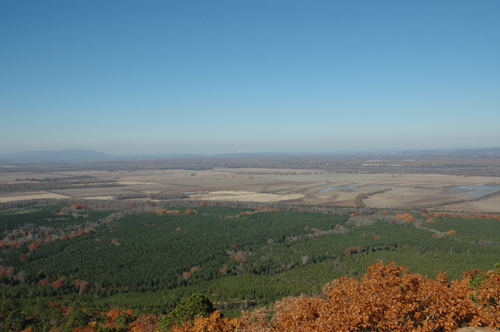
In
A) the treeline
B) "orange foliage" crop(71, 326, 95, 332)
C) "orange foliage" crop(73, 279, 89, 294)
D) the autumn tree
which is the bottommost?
"orange foliage" crop(73, 279, 89, 294)

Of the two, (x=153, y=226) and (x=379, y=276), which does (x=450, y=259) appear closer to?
(x=379, y=276)

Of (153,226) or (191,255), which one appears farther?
(153,226)

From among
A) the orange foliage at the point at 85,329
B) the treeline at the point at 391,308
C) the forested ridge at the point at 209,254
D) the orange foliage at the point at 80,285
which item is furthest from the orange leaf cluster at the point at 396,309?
the orange foliage at the point at 80,285

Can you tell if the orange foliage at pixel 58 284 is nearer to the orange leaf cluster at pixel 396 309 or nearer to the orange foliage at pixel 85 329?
the orange foliage at pixel 85 329

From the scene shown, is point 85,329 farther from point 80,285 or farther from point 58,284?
point 58,284

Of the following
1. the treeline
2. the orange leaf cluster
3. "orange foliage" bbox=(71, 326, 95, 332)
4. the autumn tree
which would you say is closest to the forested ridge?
"orange foliage" bbox=(71, 326, 95, 332)

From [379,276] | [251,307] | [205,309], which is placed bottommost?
[251,307]

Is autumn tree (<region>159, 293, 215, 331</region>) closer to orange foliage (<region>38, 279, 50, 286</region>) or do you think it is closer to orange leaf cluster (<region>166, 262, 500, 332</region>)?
orange leaf cluster (<region>166, 262, 500, 332</region>)

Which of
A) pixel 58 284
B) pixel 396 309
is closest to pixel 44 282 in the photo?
pixel 58 284

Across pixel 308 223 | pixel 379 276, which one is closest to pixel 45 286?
pixel 379 276
